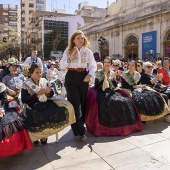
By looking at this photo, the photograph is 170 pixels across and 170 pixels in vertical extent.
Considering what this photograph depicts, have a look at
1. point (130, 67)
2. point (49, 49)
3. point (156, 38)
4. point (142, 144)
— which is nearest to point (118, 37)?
point (156, 38)

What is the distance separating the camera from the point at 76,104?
388 centimetres

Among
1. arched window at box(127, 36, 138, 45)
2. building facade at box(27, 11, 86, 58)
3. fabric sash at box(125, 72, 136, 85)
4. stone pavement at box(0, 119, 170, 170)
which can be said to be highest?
building facade at box(27, 11, 86, 58)

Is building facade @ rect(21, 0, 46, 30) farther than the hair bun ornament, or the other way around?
building facade @ rect(21, 0, 46, 30)

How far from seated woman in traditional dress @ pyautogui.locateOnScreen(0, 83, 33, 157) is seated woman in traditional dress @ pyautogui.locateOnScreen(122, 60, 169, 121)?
2337 mm

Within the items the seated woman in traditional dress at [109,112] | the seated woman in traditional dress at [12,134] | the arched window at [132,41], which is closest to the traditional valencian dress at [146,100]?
the seated woman in traditional dress at [109,112]

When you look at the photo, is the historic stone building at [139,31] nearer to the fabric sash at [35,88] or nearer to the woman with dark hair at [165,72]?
the woman with dark hair at [165,72]

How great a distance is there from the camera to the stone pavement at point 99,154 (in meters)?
2.96

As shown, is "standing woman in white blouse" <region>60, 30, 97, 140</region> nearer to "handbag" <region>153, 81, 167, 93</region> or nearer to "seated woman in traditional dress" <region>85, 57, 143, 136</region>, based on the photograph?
"seated woman in traditional dress" <region>85, 57, 143, 136</region>

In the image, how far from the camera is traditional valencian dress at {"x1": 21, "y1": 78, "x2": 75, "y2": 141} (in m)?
3.33

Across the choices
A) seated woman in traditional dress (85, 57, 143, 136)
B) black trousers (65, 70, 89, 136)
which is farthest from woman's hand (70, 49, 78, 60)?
seated woman in traditional dress (85, 57, 143, 136)

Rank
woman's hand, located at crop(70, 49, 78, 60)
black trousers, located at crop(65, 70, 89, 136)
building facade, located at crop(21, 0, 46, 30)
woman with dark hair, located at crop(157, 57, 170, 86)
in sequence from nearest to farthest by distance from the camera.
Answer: woman's hand, located at crop(70, 49, 78, 60), black trousers, located at crop(65, 70, 89, 136), woman with dark hair, located at crop(157, 57, 170, 86), building facade, located at crop(21, 0, 46, 30)

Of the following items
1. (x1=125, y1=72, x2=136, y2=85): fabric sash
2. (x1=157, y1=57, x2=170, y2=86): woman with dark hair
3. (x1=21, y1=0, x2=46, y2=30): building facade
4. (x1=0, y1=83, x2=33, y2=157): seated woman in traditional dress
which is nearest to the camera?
(x1=0, y1=83, x2=33, y2=157): seated woman in traditional dress

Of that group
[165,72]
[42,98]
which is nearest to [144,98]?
[165,72]

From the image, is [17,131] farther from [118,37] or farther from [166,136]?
[118,37]
